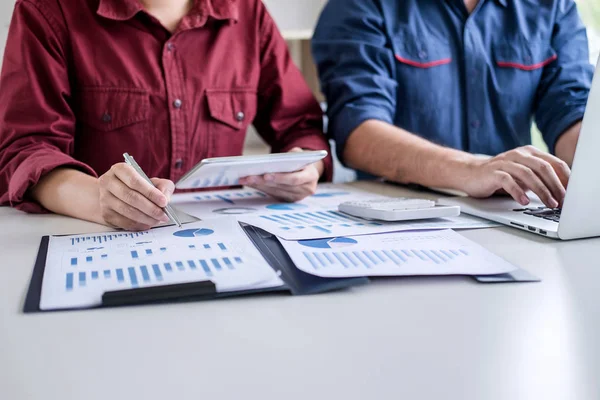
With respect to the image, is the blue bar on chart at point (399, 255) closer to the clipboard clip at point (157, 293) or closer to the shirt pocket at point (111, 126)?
the clipboard clip at point (157, 293)

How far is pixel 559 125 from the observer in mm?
1375

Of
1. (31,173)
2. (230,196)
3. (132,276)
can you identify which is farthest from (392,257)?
(31,173)

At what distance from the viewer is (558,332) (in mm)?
494

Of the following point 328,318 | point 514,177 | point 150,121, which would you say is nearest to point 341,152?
point 150,121

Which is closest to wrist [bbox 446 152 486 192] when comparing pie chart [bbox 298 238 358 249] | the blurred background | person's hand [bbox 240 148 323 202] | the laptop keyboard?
the laptop keyboard

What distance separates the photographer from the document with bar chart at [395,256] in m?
0.62

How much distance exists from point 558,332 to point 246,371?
24 cm

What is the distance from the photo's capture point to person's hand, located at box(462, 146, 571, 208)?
35.0 inches

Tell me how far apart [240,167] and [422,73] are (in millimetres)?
679

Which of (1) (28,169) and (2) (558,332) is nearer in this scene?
(2) (558,332)

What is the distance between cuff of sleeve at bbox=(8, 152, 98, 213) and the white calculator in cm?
40

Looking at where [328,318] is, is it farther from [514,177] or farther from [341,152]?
[341,152]

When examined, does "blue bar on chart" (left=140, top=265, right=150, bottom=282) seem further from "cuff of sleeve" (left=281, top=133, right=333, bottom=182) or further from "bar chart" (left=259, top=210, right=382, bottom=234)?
"cuff of sleeve" (left=281, top=133, right=333, bottom=182)

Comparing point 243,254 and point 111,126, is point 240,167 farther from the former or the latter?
A: point 111,126
